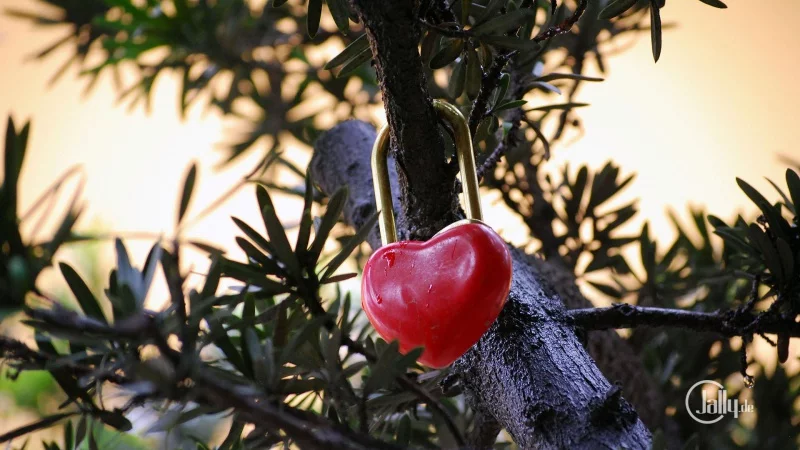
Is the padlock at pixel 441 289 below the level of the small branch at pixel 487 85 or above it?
below

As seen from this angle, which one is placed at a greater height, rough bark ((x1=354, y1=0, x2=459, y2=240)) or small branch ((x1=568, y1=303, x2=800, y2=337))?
rough bark ((x1=354, y1=0, x2=459, y2=240))

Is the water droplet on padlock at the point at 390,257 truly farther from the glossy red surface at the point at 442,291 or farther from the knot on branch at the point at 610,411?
the knot on branch at the point at 610,411

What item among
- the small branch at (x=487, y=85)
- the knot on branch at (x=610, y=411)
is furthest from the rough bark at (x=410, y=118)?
the knot on branch at (x=610, y=411)

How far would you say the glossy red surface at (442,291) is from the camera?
32 cm

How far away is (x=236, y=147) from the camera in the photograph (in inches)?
36.2

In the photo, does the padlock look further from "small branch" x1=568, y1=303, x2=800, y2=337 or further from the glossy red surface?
"small branch" x1=568, y1=303, x2=800, y2=337

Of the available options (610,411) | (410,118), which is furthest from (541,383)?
(410,118)

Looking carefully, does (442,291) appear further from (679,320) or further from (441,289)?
(679,320)

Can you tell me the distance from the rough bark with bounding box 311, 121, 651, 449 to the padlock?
0.04 m

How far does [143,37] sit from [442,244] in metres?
0.59

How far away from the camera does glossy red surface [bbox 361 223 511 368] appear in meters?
0.32

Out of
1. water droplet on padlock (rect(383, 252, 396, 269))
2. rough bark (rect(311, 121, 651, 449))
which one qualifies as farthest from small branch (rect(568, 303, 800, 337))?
water droplet on padlock (rect(383, 252, 396, 269))

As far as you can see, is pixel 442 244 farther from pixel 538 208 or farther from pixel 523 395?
pixel 538 208

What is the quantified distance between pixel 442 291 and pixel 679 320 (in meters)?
0.18
